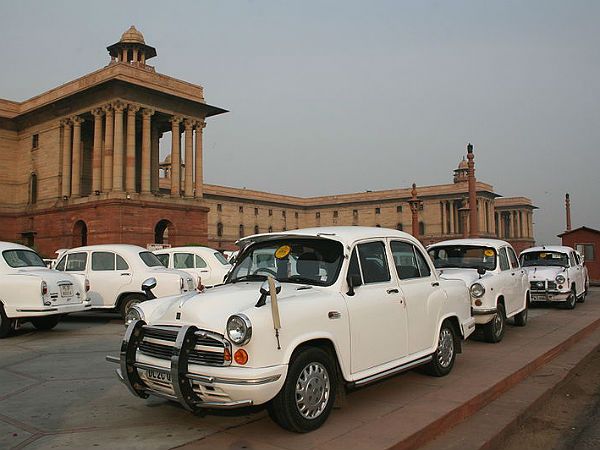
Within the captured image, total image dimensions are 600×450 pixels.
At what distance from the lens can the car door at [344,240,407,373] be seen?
5.19 m

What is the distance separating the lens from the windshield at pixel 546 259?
1572 centimetres

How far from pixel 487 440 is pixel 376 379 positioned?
1.12m

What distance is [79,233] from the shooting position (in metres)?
44.1

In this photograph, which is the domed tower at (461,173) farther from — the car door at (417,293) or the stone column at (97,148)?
the car door at (417,293)

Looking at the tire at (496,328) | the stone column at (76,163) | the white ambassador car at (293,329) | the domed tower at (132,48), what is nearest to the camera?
the white ambassador car at (293,329)

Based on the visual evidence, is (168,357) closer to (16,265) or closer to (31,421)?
(31,421)

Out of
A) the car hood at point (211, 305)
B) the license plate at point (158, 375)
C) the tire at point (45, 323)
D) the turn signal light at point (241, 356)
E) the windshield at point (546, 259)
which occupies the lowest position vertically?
the tire at point (45, 323)

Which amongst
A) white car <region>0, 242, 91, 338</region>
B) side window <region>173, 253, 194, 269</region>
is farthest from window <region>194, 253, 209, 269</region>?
white car <region>0, 242, 91, 338</region>

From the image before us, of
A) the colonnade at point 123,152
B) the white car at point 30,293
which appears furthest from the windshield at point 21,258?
the colonnade at point 123,152

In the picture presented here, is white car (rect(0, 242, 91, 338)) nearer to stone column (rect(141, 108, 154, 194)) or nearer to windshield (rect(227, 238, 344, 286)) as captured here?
windshield (rect(227, 238, 344, 286))

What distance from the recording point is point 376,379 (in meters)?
5.28

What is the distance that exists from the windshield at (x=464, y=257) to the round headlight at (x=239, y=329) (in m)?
7.04

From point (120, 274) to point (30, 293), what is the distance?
8.24ft

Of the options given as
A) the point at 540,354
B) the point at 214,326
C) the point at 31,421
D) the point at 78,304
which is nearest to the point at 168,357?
the point at 214,326
